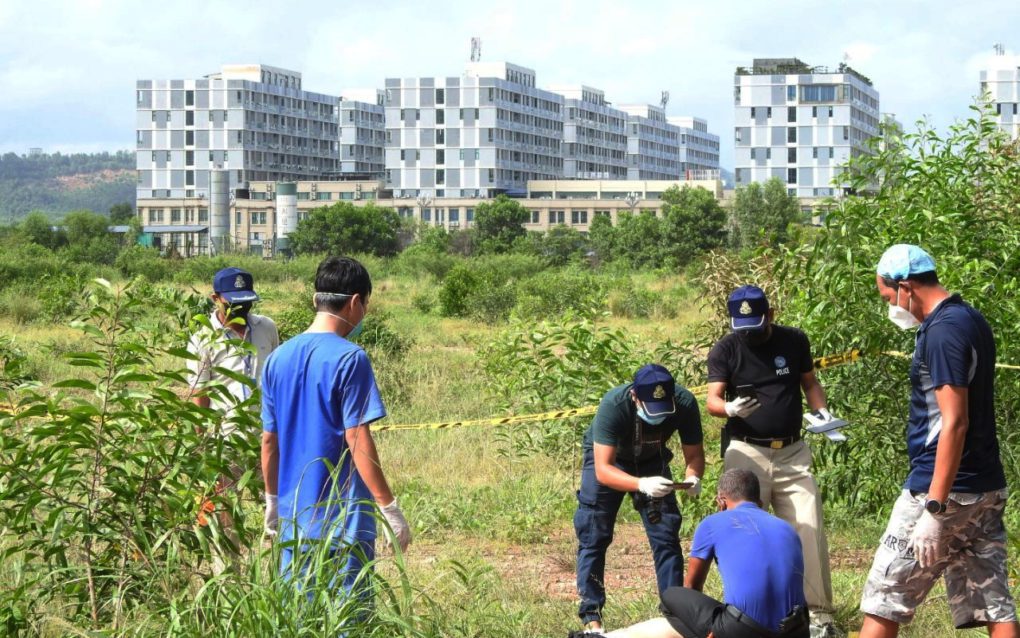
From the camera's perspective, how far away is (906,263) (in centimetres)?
481

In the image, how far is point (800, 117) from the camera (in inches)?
4690

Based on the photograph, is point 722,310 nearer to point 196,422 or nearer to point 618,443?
point 618,443

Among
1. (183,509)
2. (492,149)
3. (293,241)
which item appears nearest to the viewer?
(183,509)

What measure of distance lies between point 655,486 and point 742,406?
2.09 ft

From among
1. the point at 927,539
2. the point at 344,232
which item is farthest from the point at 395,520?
the point at 344,232

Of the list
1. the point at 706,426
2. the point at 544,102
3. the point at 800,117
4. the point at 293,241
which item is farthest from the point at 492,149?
the point at 706,426

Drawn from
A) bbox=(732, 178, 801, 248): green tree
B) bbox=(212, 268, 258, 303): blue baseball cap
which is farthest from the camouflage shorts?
bbox=(732, 178, 801, 248): green tree

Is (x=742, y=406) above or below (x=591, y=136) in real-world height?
below

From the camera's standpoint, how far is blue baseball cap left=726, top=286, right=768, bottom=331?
597 cm

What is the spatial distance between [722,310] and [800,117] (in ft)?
372

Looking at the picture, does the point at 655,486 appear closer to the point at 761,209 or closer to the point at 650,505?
the point at 650,505

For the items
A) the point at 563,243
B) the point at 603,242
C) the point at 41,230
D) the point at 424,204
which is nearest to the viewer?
the point at 603,242

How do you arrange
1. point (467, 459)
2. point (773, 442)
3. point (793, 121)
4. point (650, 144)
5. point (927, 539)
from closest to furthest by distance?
point (927, 539), point (773, 442), point (467, 459), point (793, 121), point (650, 144)

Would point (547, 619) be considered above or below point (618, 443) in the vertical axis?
below
